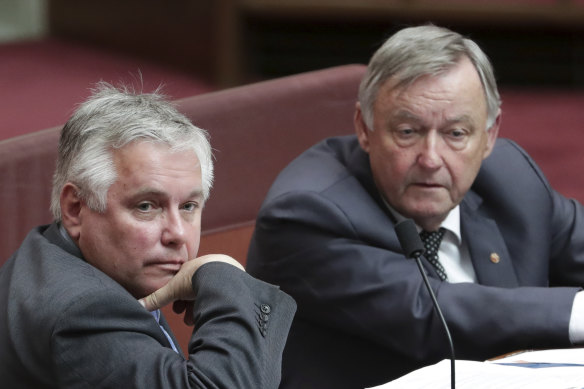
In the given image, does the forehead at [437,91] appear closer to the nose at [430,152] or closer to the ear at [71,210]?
the nose at [430,152]

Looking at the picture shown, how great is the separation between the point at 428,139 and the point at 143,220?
783 millimetres

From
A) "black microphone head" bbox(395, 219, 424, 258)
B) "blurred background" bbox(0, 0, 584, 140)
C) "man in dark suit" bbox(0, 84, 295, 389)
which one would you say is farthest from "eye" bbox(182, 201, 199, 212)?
"blurred background" bbox(0, 0, 584, 140)

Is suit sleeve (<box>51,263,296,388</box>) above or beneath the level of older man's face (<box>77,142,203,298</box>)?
beneath

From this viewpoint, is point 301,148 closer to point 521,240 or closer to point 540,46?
point 521,240

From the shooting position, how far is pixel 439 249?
2340mm

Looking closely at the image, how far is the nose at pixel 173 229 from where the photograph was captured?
1.64 metres

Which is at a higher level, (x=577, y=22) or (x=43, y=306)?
(x=43, y=306)

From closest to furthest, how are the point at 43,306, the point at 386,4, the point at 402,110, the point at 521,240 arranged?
1. the point at 43,306
2. the point at 402,110
3. the point at 521,240
4. the point at 386,4

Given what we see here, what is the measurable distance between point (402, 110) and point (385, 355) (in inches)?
19.3

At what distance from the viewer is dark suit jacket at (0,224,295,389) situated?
4.91ft

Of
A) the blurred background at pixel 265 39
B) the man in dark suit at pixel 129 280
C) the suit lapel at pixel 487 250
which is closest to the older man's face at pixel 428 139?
the suit lapel at pixel 487 250

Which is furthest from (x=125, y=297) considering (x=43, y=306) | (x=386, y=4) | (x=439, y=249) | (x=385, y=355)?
(x=386, y=4)

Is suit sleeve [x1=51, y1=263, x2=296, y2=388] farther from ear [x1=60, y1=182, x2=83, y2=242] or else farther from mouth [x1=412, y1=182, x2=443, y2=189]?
mouth [x1=412, y1=182, x2=443, y2=189]

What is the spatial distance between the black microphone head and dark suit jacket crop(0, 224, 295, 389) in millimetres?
223
